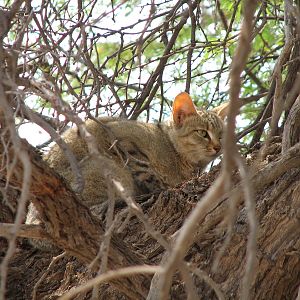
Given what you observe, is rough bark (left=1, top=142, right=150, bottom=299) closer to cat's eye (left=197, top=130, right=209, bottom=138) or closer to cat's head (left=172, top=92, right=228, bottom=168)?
cat's head (left=172, top=92, right=228, bottom=168)

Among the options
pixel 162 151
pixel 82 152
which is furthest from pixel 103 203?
pixel 162 151

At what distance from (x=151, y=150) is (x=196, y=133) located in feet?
2.33

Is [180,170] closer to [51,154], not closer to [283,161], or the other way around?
[51,154]

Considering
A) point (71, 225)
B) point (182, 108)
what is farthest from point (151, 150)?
point (71, 225)

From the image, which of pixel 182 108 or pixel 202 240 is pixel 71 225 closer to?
pixel 202 240

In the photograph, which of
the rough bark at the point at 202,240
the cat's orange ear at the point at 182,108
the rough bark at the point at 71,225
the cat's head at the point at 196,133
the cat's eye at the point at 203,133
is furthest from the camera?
the cat's eye at the point at 203,133

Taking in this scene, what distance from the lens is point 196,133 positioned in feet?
24.8

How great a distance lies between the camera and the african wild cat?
6.36m

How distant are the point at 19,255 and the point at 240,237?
1881mm

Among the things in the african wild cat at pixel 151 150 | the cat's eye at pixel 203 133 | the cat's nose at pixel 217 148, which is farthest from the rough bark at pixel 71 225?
the cat's eye at pixel 203 133

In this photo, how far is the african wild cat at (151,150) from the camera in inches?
251

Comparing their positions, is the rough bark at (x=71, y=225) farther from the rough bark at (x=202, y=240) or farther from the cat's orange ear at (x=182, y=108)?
the cat's orange ear at (x=182, y=108)

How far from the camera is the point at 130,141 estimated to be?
683cm

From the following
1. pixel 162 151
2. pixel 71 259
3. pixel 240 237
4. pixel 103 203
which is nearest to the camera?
pixel 240 237
